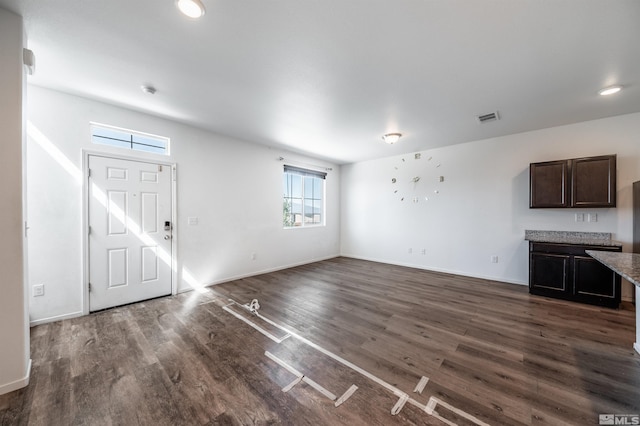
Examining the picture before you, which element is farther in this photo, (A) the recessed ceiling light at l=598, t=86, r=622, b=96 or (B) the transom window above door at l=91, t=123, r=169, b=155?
(B) the transom window above door at l=91, t=123, r=169, b=155

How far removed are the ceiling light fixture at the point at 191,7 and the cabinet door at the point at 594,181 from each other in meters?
5.14

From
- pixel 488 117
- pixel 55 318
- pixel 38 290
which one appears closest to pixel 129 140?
pixel 38 290

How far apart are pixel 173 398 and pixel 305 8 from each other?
2933 mm

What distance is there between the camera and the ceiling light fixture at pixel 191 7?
5.17ft

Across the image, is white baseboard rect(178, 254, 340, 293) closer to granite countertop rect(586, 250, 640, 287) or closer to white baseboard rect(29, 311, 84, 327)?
white baseboard rect(29, 311, 84, 327)

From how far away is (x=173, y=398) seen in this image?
1.67 metres

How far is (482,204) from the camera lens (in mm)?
4609

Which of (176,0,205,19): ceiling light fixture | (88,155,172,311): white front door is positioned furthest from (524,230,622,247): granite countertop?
(88,155,172,311): white front door

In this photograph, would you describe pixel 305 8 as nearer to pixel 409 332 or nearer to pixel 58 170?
pixel 409 332

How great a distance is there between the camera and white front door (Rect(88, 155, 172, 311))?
10.1ft

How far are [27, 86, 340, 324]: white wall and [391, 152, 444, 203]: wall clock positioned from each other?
74.9 inches

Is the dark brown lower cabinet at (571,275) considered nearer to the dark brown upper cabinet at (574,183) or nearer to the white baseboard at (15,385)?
the dark brown upper cabinet at (574,183)

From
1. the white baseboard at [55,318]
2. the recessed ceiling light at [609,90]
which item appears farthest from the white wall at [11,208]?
the recessed ceiling light at [609,90]

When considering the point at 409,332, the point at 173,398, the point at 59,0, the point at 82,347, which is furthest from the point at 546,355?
the point at 59,0
